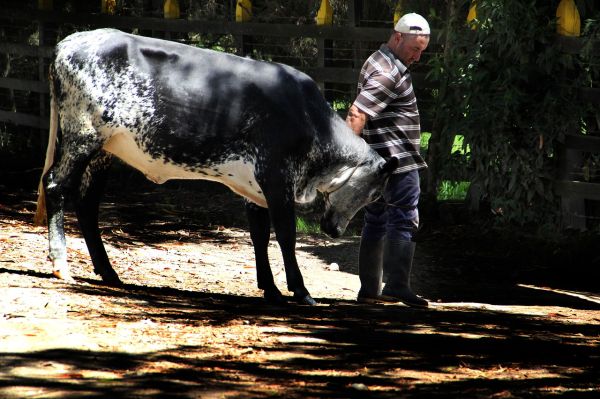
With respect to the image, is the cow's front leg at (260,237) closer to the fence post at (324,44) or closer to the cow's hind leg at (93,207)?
the cow's hind leg at (93,207)

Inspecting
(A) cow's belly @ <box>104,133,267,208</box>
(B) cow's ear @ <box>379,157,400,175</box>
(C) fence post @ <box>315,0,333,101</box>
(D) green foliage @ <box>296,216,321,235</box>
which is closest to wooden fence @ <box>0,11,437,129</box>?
(C) fence post @ <box>315,0,333,101</box>

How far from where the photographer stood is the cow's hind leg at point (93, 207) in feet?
24.5

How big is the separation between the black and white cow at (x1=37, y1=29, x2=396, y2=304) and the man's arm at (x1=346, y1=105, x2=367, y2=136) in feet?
0.17

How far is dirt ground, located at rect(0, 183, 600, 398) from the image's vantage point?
4.75 meters

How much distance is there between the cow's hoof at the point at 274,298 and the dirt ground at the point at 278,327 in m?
0.05

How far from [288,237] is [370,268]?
0.72 m

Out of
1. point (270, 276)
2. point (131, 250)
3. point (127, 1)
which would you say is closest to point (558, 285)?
point (270, 276)

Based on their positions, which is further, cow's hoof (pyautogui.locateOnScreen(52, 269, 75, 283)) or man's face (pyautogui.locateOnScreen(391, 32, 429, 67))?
man's face (pyautogui.locateOnScreen(391, 32, 429, 67))

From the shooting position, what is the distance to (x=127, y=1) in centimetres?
1503

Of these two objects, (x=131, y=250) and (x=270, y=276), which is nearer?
(x=270, y=276)

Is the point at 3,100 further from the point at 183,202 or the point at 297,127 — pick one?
the point at 297,127

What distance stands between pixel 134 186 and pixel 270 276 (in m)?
5.73

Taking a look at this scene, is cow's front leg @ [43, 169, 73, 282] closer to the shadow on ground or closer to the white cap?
the shadow on ground

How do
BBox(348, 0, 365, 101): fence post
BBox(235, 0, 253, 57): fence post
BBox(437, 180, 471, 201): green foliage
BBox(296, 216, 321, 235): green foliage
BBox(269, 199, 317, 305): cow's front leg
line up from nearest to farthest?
1. BBox(269, 199, 317, 305): cow's front leg
2. BBox(296, 216, 321, 235): green foliage
3. BBox(437, 180, 471, 201): green foliage
4. BBox(348, 0, 365, 101): fence post
5. BBox(235, 0, 253, 57): fence post
